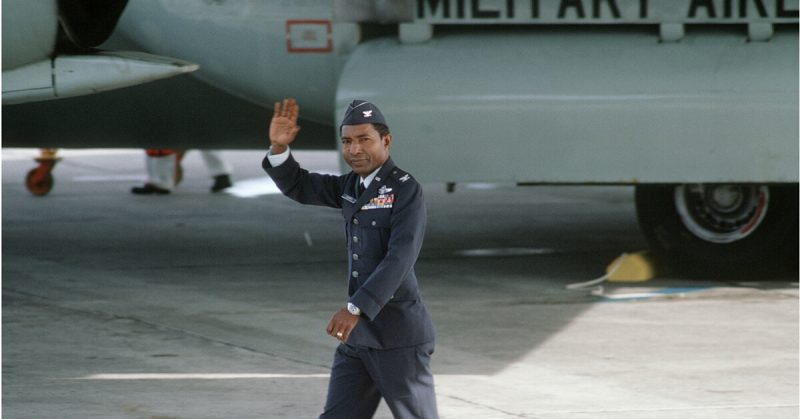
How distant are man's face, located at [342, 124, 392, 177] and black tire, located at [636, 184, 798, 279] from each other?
5565 millimetres

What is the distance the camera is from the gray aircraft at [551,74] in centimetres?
954

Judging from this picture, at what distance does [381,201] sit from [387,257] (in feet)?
0.77

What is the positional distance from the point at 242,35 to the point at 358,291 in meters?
5.47

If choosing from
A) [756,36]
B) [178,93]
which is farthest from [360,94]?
[756,36]

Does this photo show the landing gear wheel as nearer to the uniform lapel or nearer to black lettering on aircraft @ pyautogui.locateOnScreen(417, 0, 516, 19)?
black lettering on aircraft @ pyautogui.locateOnScreen(417, 0, 516, 19)

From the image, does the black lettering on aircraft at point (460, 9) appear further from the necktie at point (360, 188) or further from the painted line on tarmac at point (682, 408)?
the necktie at point (360, 188)

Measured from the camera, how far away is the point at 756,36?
385 inches

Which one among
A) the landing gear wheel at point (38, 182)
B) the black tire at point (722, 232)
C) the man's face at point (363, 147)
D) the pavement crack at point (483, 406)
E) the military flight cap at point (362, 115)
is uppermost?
the military flight cap at point (362, 115)

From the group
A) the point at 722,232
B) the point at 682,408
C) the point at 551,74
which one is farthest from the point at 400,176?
the point at 722,232

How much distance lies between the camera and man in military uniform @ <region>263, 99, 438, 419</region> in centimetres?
511

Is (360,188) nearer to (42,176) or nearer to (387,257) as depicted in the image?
(387,257)

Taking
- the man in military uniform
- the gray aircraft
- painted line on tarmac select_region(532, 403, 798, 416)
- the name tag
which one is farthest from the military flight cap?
the gray aircraft

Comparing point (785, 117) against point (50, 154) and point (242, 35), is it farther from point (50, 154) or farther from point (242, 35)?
point (50, 154)

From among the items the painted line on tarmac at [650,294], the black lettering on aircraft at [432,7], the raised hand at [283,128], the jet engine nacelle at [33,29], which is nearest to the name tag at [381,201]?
the raised hand at [283,128]
